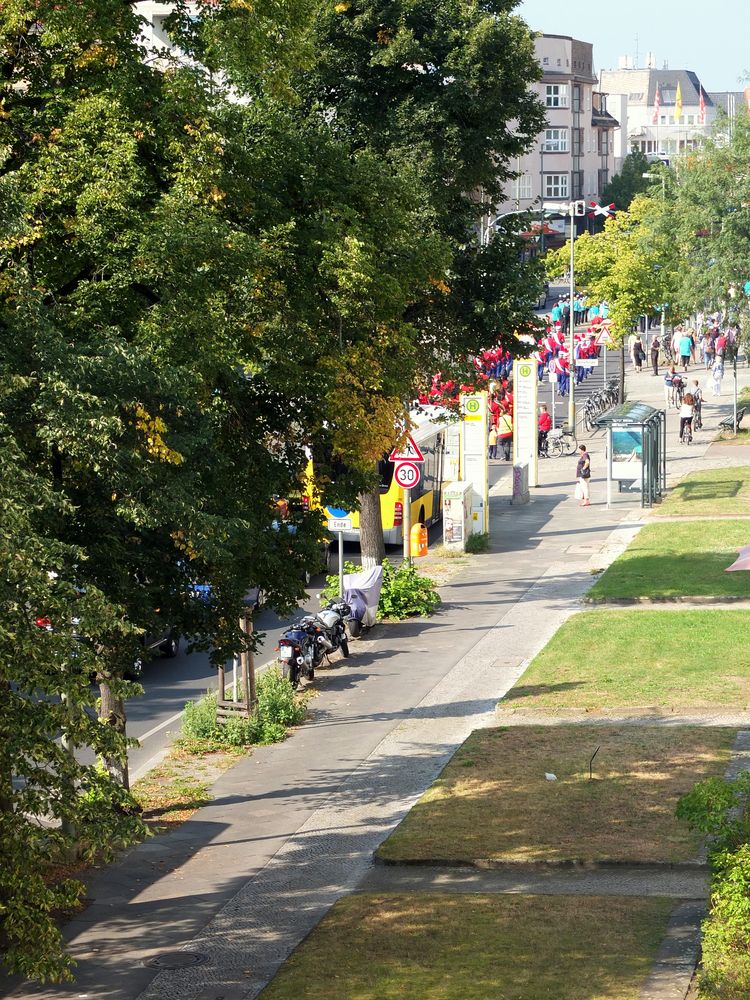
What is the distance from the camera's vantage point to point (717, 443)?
48438 mm

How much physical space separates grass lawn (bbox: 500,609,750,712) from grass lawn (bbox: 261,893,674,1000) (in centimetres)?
686

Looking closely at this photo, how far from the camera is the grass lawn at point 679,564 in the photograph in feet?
89.6

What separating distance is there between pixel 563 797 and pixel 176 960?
5.05m

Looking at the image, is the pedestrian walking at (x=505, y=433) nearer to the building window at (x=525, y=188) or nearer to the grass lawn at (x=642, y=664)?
the grass lawn at (x=642, y=664)

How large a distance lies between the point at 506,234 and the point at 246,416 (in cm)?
1338

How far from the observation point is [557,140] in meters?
131

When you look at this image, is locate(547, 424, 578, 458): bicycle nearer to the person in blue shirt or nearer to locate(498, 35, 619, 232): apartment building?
the person in blue shirt

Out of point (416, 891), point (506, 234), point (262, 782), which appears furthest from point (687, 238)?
point (416, 891)

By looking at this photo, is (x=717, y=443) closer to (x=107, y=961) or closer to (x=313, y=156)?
(x=313, y=156)

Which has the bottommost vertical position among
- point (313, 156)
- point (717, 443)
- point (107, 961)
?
point (107, 961)

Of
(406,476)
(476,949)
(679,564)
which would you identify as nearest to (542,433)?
(679,564)

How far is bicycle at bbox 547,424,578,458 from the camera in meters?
48.2

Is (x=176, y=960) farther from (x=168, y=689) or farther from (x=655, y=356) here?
(x=655, y=356)

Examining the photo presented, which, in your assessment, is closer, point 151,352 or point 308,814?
point 151,352
